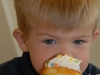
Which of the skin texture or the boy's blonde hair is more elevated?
the boy's blonde hair

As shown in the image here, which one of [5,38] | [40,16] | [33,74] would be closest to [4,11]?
[5,38]

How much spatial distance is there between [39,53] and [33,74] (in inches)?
Answer: 6.2

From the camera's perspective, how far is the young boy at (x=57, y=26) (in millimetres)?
812

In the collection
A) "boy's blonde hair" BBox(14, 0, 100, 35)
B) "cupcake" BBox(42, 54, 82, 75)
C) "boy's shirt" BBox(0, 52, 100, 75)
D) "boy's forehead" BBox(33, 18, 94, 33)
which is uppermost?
"boy's blonde hair" BBox(14, 0, 100, 35)

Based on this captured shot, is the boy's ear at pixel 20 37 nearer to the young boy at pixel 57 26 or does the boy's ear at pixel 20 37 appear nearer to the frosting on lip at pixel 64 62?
the young boy at pixel 57 26

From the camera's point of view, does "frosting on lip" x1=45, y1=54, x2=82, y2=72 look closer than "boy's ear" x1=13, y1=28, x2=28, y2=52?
Yes

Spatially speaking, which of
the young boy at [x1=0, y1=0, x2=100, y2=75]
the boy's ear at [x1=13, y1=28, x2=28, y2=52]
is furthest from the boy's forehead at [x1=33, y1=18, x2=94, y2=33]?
the boy's ear at [x1=13, y1=28, x2=28, y2=52]

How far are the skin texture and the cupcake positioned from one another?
0.03 m

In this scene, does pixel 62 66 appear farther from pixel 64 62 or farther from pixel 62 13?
pixel 62 13

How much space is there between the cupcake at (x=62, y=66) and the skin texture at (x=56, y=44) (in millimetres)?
33

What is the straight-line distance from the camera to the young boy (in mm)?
812

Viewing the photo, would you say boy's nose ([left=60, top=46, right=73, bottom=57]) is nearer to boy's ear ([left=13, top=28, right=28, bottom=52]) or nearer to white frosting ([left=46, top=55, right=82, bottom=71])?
white frosting ([left=46, top=55, right=82, bottom=71])

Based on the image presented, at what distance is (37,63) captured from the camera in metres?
0.90

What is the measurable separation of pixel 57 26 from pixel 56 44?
0.06m
